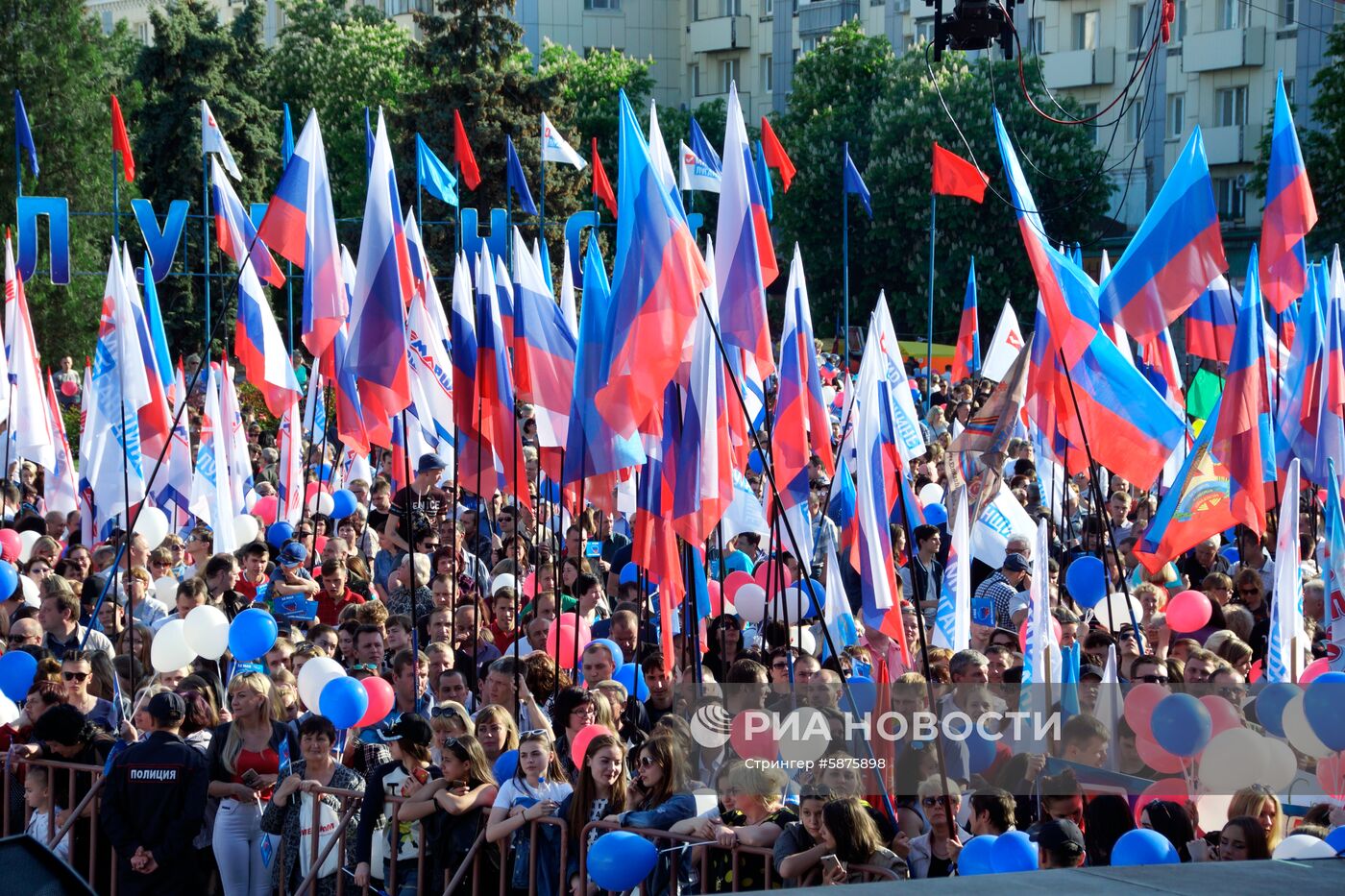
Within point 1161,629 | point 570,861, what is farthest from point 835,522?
point 570,861

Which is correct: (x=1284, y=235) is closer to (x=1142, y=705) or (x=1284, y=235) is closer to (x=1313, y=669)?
(x=1313, y=669)

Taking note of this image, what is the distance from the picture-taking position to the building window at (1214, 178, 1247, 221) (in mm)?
49781

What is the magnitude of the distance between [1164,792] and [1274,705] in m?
1.11

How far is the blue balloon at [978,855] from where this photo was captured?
5.79m

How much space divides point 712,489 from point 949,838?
337 cm

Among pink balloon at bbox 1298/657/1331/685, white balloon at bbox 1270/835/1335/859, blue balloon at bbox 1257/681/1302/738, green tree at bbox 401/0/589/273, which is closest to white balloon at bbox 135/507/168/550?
pink balloon at bbox 1298/657/1331/685

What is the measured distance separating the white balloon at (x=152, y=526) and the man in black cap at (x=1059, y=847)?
9.83 meters

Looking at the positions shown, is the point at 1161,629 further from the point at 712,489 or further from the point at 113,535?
the point at 113,535

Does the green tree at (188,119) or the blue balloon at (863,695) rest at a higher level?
the green tree at (188,119)

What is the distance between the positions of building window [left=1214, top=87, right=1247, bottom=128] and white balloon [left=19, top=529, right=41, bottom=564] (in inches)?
1660

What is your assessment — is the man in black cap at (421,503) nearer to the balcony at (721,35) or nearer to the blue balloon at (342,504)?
the blue balloon at (342,504)

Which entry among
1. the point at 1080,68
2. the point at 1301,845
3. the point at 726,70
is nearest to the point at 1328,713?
the point at 1301,845

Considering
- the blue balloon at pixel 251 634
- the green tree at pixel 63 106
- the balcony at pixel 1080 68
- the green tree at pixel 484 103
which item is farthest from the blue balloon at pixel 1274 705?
the balcony at pixel 1080 68

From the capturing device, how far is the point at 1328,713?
7.06 meters
